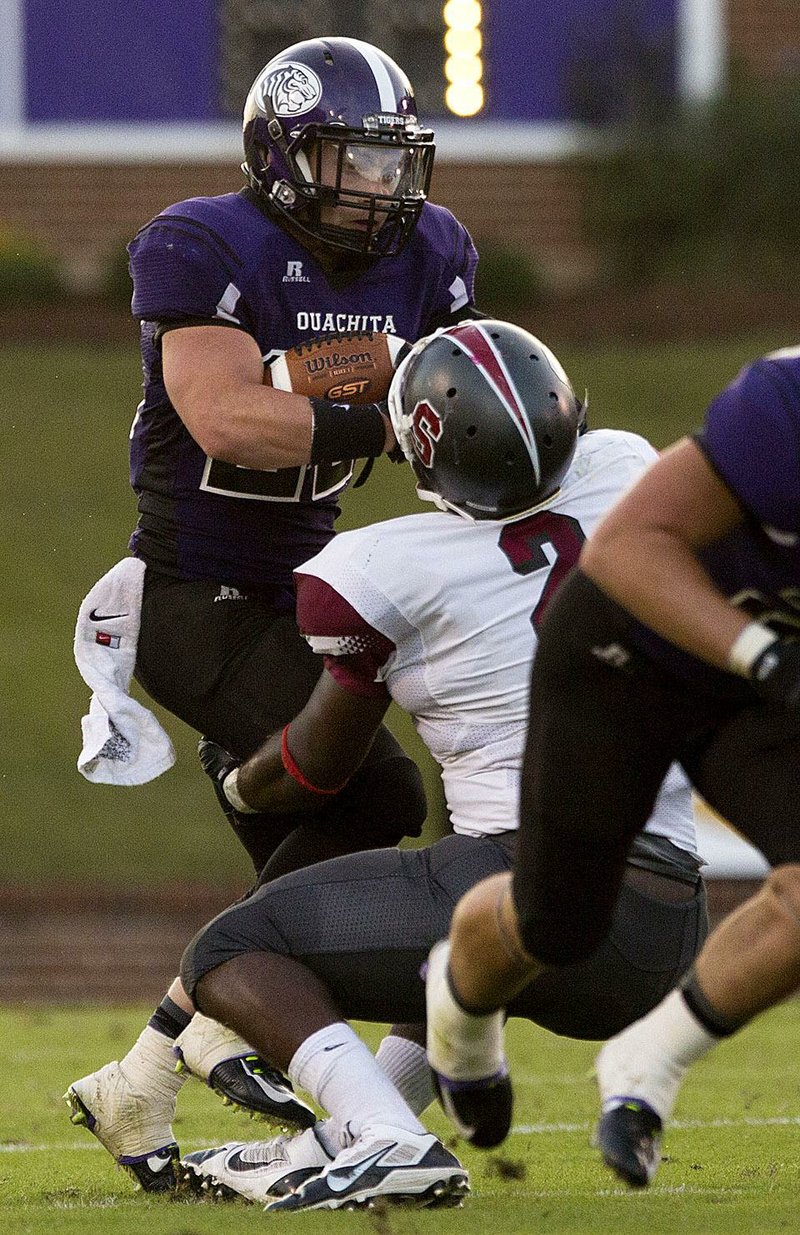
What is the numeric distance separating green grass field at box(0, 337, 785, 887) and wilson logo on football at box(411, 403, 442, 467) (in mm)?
8111

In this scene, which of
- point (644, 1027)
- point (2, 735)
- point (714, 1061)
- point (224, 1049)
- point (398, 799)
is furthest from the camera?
point (2, 735)

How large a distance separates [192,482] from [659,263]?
16533mm

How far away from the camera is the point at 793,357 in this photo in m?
3.02

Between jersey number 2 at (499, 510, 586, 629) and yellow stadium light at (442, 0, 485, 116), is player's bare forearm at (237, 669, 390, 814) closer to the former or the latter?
jersey number 2 at (499, 510, 586, 629)

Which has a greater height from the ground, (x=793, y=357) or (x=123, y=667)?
(x=793, y=357)

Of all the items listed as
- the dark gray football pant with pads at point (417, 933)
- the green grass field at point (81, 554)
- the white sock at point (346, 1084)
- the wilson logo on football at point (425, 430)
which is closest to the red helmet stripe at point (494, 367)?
the wilson logo on football at point (425, 430)

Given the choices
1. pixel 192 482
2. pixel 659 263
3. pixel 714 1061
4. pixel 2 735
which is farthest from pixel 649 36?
pixel 192 482

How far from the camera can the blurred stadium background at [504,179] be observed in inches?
719

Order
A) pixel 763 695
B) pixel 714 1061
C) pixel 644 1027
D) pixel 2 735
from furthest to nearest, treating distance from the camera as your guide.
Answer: pixel 2 735 → pixel 714 1061 → pixel 644 1027 → pixel 763 695

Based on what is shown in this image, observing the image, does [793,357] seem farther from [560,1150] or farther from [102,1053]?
[102,1053]

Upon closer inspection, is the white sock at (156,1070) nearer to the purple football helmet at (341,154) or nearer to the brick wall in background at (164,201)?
the purple football helmet at (341,154)

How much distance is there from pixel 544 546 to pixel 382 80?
1.33 meters

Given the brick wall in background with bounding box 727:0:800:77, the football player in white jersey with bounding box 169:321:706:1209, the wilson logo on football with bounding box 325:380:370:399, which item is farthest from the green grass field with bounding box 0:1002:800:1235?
the brick wall in background with bounding box 727:0:800:77

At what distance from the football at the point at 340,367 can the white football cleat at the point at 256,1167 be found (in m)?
1.52
